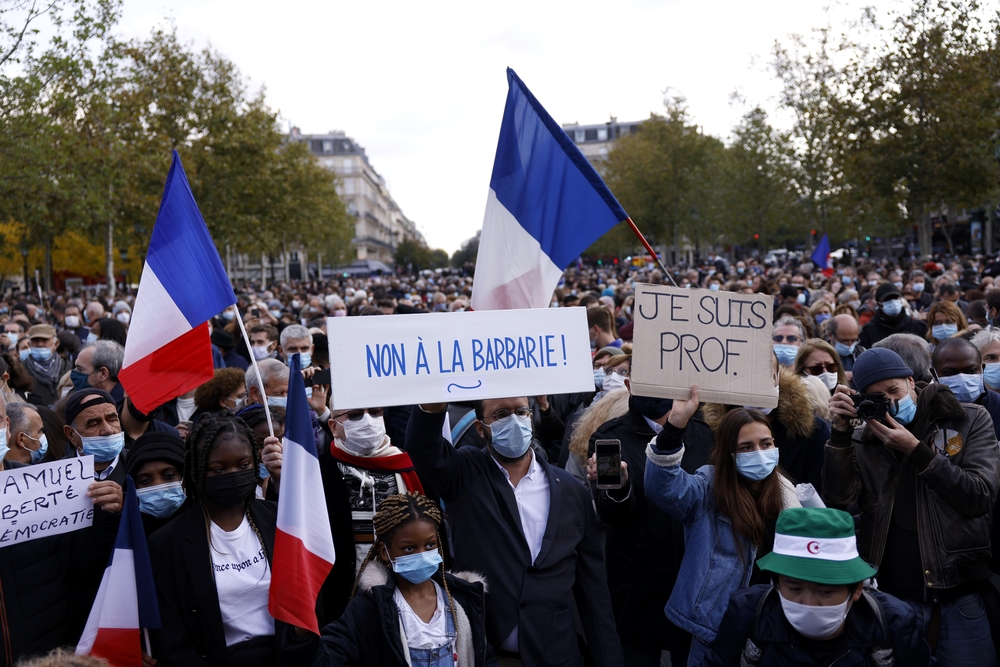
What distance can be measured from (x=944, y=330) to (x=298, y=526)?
22.3ft

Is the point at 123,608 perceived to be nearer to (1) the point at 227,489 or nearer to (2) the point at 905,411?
(1) the point at 227,489

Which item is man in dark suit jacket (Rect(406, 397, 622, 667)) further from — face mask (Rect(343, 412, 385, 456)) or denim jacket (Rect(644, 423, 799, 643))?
face mask (Rect(343, 412, 385, 456))

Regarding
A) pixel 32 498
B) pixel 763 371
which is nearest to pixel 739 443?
pixel 763 371

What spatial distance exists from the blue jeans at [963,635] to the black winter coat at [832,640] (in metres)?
0.86

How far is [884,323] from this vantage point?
961 cm

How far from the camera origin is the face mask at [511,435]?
3930 mm

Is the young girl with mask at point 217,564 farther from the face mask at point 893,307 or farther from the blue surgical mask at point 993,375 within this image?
the face mask at point 893,307

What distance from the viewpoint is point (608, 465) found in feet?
12.8

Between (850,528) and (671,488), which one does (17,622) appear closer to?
(671,488)

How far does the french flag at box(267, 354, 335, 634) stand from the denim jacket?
1297 millimetres

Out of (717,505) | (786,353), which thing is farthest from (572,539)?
(786,353)

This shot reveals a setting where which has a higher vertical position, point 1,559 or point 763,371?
point 763,371

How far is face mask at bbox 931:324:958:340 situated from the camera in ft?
27.5

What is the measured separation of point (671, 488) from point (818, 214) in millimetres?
40788
